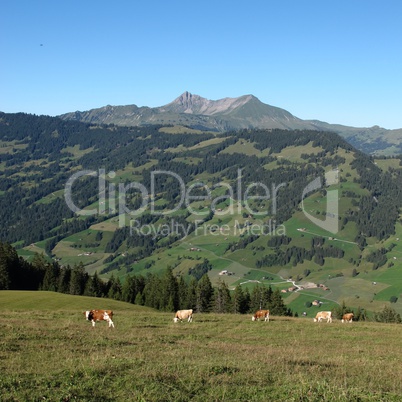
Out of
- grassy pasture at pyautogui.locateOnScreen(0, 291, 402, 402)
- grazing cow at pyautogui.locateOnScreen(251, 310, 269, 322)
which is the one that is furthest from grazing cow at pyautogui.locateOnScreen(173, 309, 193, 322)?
grazing cow at pyautogui.locateOnScreen(251, 310, 269, 322)

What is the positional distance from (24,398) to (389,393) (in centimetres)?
1298

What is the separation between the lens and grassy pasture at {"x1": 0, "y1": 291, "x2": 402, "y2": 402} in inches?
613

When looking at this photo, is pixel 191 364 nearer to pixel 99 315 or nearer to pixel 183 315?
pixel 99 315

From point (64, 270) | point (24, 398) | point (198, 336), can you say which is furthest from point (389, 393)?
point (64, 270)

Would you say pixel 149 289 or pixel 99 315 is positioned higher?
pixel 99 315

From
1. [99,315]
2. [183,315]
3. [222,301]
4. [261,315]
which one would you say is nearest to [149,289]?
[222,301]

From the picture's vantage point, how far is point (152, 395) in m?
15.1

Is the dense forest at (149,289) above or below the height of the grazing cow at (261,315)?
below

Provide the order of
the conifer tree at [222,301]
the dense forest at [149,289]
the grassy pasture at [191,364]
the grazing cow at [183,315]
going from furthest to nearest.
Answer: the dense forest at [149,289] → the conifer tree at [222,301] → the grazing cow at [183,315] → the grassy pasture at [191,364]

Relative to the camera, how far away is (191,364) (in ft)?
67.4

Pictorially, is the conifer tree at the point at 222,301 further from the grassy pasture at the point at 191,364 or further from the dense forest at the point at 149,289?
the grassy pasture at the point at 191,364

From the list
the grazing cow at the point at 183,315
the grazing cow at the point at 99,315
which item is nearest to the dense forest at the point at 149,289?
the grazing cow at the point at 183,315

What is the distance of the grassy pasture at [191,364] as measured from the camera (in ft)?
51.1

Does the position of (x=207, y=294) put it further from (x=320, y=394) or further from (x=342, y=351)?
(x=320, y=394)
